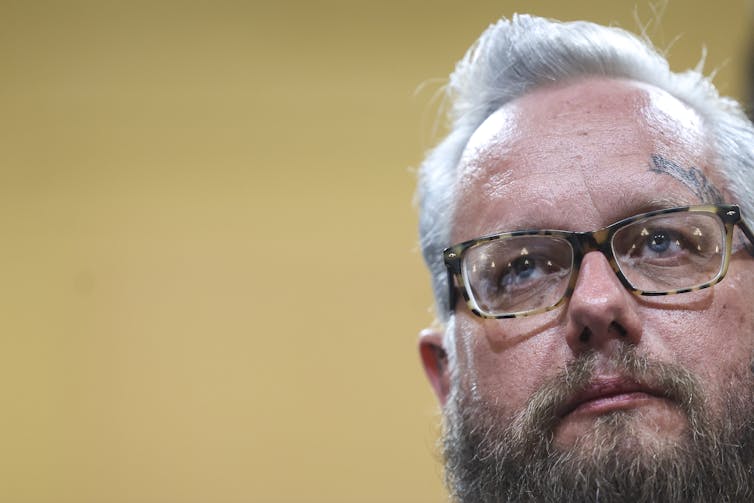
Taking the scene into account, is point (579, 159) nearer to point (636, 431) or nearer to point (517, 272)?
point (517, 272)

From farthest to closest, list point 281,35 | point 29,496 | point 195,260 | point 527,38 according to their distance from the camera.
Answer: point 281,35 < point 195,260 < point 29,496 < point 527,38

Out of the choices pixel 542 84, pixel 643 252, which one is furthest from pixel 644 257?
pixel 542 84

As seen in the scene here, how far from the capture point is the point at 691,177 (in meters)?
0.98

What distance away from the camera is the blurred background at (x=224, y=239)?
2.32 m

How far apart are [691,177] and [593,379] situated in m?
0.29

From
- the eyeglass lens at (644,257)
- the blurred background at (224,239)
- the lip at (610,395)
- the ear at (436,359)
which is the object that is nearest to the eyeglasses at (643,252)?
the eyeglass lens at (644,257)

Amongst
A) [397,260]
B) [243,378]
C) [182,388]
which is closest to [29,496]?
[182,388]

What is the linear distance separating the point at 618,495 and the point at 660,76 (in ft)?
1.94

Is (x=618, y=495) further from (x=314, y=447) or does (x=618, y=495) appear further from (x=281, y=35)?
(x=281, y=35)

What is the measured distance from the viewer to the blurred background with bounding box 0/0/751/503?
2316 millimetres

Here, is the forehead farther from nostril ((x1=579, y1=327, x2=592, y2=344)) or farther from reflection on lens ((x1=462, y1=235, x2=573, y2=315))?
→ nostril ((x1=579, y1=327, x2=592, y2=344))

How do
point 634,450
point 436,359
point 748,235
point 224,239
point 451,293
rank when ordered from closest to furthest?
point 634,450
point 748,235
point 451,293
point 436,359
point 224,239

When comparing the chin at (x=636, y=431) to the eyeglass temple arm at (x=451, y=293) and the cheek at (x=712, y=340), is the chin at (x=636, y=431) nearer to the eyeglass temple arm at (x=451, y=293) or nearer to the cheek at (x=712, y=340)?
the cheek at (x=712, y=340)

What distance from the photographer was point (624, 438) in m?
0.83
